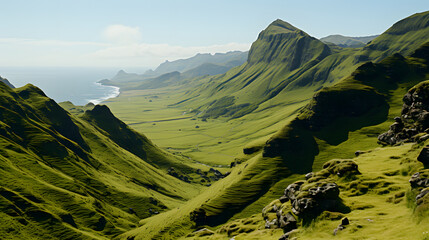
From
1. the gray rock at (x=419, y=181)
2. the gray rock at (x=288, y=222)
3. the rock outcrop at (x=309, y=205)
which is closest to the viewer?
the gray rock at (x=419, y=181)

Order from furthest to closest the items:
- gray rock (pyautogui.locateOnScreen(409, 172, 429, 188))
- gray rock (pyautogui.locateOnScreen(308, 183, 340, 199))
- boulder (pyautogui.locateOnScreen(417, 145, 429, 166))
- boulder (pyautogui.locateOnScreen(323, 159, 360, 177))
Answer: boulder (pyautogui.locateOnScreen(323, 159, 360, 177))
boulder (pyautogui.locateOnScreen(417, 145, 429, 166))
gray rock (pyautogui.locateOnScreen(308, 183, 340, 199))
gray rock (pyautogui.locateOnScreen(409, 172, 429, 188))

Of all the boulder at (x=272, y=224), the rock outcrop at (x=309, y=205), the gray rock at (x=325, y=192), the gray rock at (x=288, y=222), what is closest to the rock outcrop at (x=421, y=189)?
the gray rock at (x=325, y=192)

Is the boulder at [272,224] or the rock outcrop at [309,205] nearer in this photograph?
the rock outcrop at [309,205]

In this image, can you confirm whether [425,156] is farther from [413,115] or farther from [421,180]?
[413,115]

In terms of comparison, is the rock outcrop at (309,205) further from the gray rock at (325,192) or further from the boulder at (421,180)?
the boulder at (421,180)

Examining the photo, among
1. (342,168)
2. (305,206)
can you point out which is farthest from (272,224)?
(342,168)

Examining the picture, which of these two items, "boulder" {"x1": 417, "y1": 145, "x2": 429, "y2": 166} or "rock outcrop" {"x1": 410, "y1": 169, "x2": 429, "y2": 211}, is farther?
"boulder" {"x1": 417, "y1": 145, "x2": 429, "y2": 166}

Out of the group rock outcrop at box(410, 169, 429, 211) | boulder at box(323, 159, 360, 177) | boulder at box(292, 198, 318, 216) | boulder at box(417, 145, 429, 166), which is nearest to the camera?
rock outcrop at box(410, 169, 429, 211)

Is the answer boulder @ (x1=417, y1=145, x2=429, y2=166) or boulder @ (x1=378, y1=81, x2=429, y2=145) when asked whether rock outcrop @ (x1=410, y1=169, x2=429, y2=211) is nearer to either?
boulder @ (x1=417, y1=145, x2=429, y2=166)

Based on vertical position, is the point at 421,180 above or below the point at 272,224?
above

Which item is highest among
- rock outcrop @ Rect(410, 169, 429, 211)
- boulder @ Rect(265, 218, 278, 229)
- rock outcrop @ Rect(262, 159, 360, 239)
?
rock outcrop @ Rect(410, 169, 429, 211)

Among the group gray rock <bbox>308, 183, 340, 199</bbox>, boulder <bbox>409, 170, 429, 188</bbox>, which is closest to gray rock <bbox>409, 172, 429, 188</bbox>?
boulder <bbox>409, 170, 429, 188</bbox>

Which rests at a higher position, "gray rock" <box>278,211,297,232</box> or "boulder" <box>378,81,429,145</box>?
"boulder" <box>378,81,429,145</box>

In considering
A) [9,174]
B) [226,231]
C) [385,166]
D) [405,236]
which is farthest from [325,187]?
[9,174]
